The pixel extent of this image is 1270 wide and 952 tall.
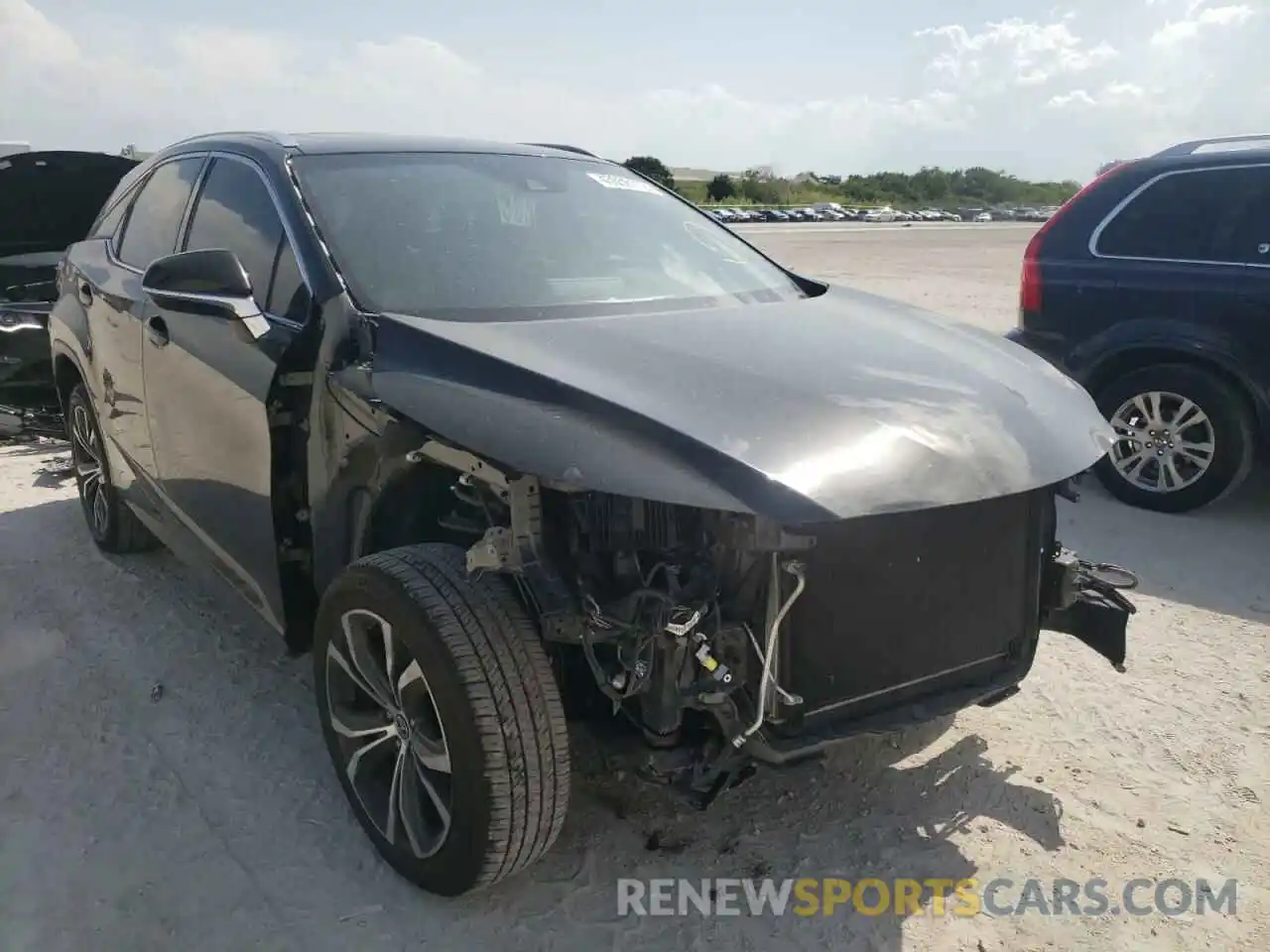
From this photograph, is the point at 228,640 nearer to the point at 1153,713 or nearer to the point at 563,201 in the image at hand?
the point at 563,201

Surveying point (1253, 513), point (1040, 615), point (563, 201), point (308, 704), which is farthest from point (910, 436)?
point (1253, 513)

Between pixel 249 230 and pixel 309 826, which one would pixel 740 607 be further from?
pixel 249 230

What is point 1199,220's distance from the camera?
5.52 metres

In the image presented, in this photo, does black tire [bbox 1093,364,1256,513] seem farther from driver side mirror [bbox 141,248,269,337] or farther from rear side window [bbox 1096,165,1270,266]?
driver side mirror [bbox 141,248,269,337]

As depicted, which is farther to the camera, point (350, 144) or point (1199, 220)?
point (1199, 220)

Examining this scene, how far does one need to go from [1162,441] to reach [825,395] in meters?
3.88

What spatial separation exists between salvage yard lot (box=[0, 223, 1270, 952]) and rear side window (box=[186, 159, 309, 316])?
1.42 meters

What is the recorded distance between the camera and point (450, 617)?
241 centimetres

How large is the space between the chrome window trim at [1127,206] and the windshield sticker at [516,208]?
3676 mm

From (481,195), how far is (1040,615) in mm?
2159

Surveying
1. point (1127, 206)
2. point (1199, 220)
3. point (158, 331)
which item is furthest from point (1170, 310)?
point (158, 331)

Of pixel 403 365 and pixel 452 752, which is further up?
pixel 403 365

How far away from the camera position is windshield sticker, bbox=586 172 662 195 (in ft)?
12.8

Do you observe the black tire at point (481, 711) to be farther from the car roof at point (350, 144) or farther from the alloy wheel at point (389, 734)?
the car roof at point (350, 144)
